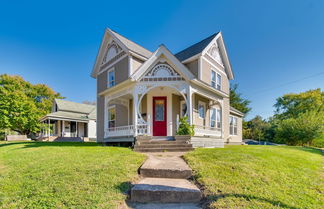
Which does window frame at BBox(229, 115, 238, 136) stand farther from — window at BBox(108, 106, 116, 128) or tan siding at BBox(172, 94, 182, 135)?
window at BBox(108, 106, 116, 128)

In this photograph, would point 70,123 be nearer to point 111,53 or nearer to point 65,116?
point 65,116

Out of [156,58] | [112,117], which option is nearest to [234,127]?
[112,117]

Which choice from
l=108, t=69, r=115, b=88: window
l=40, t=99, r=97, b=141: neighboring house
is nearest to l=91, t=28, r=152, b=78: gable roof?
l=108, t=69, r=115, b=88: window

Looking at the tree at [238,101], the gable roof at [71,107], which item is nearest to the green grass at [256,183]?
the gable roof at [71,107]

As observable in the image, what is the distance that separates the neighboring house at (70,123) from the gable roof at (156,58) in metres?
16.4

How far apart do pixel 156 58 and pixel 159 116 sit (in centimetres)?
365

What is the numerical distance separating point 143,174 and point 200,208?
1891 mm

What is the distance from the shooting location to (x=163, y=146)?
310 inches

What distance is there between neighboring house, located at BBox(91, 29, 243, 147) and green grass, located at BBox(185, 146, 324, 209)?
13.4 ft

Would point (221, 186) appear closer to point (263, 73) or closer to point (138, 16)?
point (138, 16)

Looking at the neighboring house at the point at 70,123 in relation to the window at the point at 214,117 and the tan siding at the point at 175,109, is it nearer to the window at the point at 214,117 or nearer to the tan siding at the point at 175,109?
the tan siding at the point at 175,109

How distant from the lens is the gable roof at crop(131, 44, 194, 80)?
9.01 metres

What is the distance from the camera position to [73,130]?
23.3 m

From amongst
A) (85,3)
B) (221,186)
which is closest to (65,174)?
(221,186)
